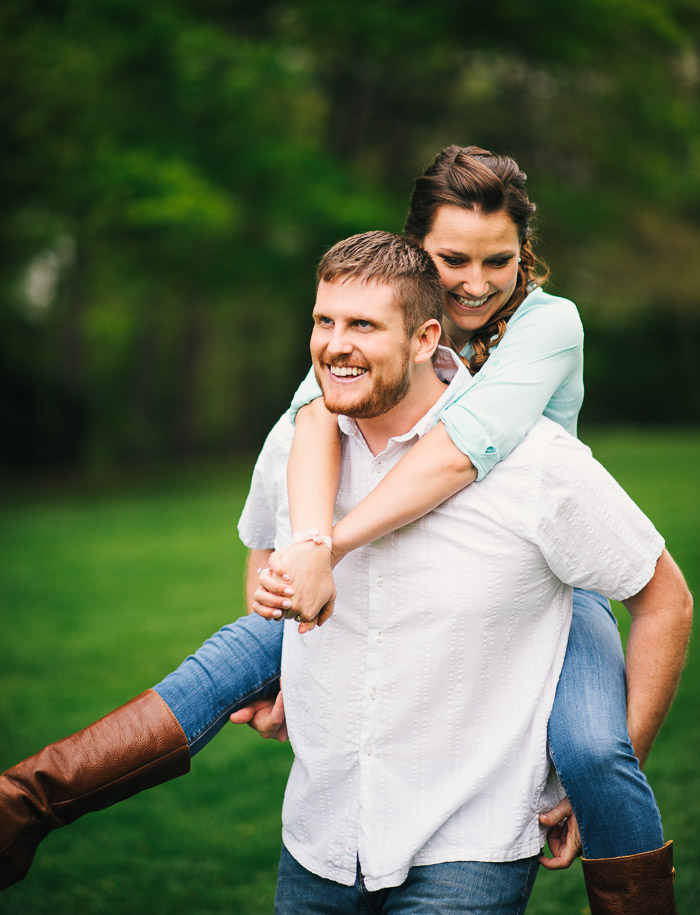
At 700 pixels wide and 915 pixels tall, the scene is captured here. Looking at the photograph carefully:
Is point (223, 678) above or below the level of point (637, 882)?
above

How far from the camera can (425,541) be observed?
7.18 feet

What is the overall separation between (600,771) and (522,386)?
950mm

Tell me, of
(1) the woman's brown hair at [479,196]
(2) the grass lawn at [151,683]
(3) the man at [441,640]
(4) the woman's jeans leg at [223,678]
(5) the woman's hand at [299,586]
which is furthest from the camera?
(2) the grass lawn at [151,683]

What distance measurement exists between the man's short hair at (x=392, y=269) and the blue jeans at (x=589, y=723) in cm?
92

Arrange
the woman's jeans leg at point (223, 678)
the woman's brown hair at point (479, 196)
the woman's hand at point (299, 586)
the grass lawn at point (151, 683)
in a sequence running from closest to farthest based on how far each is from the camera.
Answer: the woman's hand at point (299, 586) < the woman's jeans leg at point (223, 678) < the woman's brown hair at point (479, 196) < the grass lawn at point (151, 683)

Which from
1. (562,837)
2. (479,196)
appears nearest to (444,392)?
(479,196)

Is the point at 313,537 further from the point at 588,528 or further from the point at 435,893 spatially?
the point at 435,893

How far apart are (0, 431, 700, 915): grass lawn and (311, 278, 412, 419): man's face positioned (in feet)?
8.59

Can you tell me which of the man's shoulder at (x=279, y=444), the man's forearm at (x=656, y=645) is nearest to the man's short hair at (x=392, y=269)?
the man's shoulder at (x=279, y=444)

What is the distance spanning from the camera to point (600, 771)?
6.98 ft

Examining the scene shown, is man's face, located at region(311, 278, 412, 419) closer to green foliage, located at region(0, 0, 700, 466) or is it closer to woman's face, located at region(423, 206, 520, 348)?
woman's face, located at region(423, 206, 520, 348)

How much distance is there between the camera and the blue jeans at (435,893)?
6.87 feet

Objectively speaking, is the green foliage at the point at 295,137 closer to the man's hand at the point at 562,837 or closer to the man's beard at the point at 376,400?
the man's beard at the point at 376,400

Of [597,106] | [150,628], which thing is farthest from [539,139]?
[150,628]
